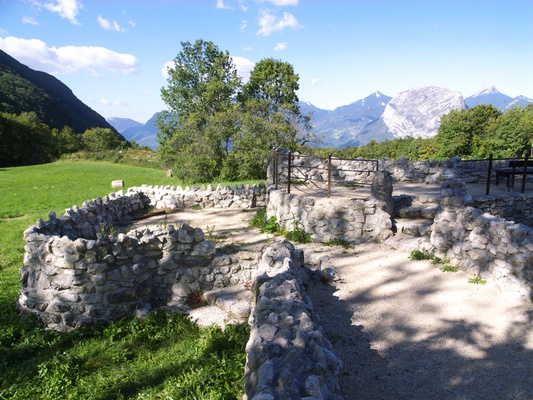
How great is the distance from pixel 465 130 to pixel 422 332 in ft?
153

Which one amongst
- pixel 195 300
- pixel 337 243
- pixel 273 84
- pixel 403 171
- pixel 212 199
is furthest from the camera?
pixel 273 84

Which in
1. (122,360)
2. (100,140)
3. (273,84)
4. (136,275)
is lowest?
(122,360)

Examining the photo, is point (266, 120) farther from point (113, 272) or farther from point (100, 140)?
point (100, 140)

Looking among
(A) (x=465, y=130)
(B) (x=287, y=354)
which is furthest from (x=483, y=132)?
(B) (x=287, y=354)

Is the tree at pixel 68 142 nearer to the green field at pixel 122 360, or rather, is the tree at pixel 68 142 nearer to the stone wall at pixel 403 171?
the stone wall at pixel 403 171

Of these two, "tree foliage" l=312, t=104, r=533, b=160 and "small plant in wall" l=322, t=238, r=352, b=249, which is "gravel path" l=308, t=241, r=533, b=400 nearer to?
"small plant in wall" l=322, t=238, r=352, b=249

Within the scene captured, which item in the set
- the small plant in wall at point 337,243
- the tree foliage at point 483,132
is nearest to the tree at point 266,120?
the tree foliage at point 483,132

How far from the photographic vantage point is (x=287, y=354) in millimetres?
2941

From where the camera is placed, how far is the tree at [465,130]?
43.4 meters

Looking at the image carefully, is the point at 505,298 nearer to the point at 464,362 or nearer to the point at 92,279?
the point at 464,362

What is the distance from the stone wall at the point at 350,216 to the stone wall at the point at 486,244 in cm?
159

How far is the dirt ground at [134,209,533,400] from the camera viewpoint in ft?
12.8

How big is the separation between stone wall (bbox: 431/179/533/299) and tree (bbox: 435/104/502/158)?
40.2 metres

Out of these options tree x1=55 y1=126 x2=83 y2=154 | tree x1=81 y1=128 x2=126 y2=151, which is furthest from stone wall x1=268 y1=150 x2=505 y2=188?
tree x1=81 y1=128 x2=126 y2=151
